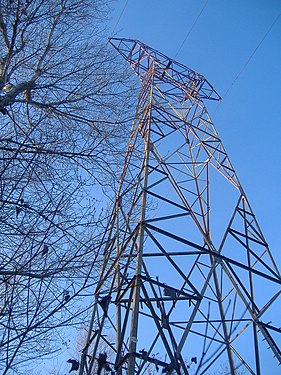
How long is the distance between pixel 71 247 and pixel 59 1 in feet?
10.7

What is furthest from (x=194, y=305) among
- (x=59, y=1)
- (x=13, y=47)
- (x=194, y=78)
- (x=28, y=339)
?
(x=194, y=78)

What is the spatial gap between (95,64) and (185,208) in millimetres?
2271

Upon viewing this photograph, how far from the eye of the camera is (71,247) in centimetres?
360

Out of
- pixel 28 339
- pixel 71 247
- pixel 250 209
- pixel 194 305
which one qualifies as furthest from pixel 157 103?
pixel 28 339

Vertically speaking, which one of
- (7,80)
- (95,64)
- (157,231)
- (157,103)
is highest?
(157,103)

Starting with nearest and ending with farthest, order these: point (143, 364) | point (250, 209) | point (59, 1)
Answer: point (143, 364) < point (59, 1) < point (250, 209)

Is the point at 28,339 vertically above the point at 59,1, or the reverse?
the point at 59,1

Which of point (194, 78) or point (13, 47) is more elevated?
point (194, 78)

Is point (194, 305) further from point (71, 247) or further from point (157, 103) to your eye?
point (157, 103)

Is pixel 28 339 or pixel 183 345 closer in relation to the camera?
pixel 28 339

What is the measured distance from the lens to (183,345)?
13.4ft

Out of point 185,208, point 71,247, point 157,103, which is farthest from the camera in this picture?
point 157,103

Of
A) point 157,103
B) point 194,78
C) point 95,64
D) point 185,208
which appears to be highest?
point 194,78

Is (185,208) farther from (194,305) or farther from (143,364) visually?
(143,364)
